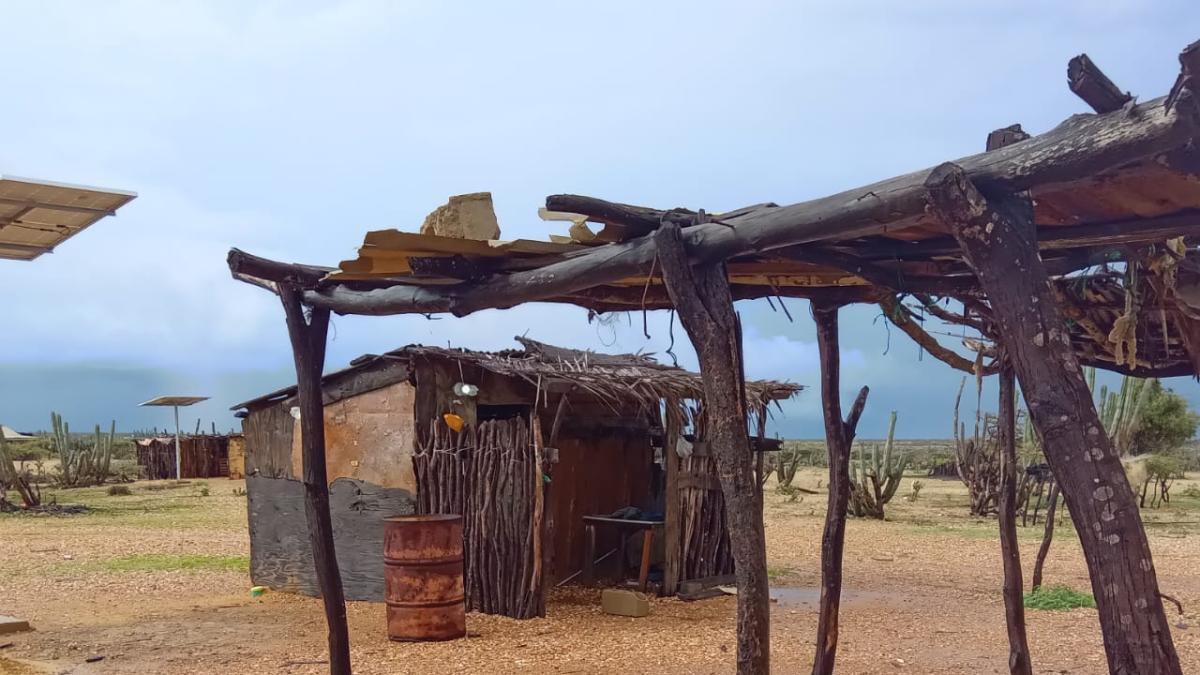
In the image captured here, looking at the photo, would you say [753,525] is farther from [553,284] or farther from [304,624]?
[304,624]

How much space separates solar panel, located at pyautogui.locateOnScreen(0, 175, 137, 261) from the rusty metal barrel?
339 cm

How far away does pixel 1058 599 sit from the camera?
998 centimetres

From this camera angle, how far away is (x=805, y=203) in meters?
4.00

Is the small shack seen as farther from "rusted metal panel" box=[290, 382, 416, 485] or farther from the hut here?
"rusted metal panel" box=[290, 382, 416, 485]

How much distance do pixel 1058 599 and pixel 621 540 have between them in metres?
4.66

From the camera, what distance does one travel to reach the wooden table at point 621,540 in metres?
11.2

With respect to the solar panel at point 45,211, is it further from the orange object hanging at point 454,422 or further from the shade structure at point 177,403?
the shade structure at point 177,403

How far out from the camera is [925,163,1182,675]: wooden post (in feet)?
9.25

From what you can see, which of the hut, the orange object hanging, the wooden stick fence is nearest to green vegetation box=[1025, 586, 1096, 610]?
the hut

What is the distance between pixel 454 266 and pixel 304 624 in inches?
221

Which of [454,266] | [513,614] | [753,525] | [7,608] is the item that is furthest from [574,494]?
[753,525]

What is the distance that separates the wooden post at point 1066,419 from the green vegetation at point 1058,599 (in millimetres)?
7601

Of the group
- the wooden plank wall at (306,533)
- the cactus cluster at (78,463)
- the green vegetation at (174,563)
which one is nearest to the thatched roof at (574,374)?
the wooden plank wall at (306,533)

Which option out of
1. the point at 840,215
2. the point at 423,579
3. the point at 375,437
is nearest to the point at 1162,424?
the point at 375,437
